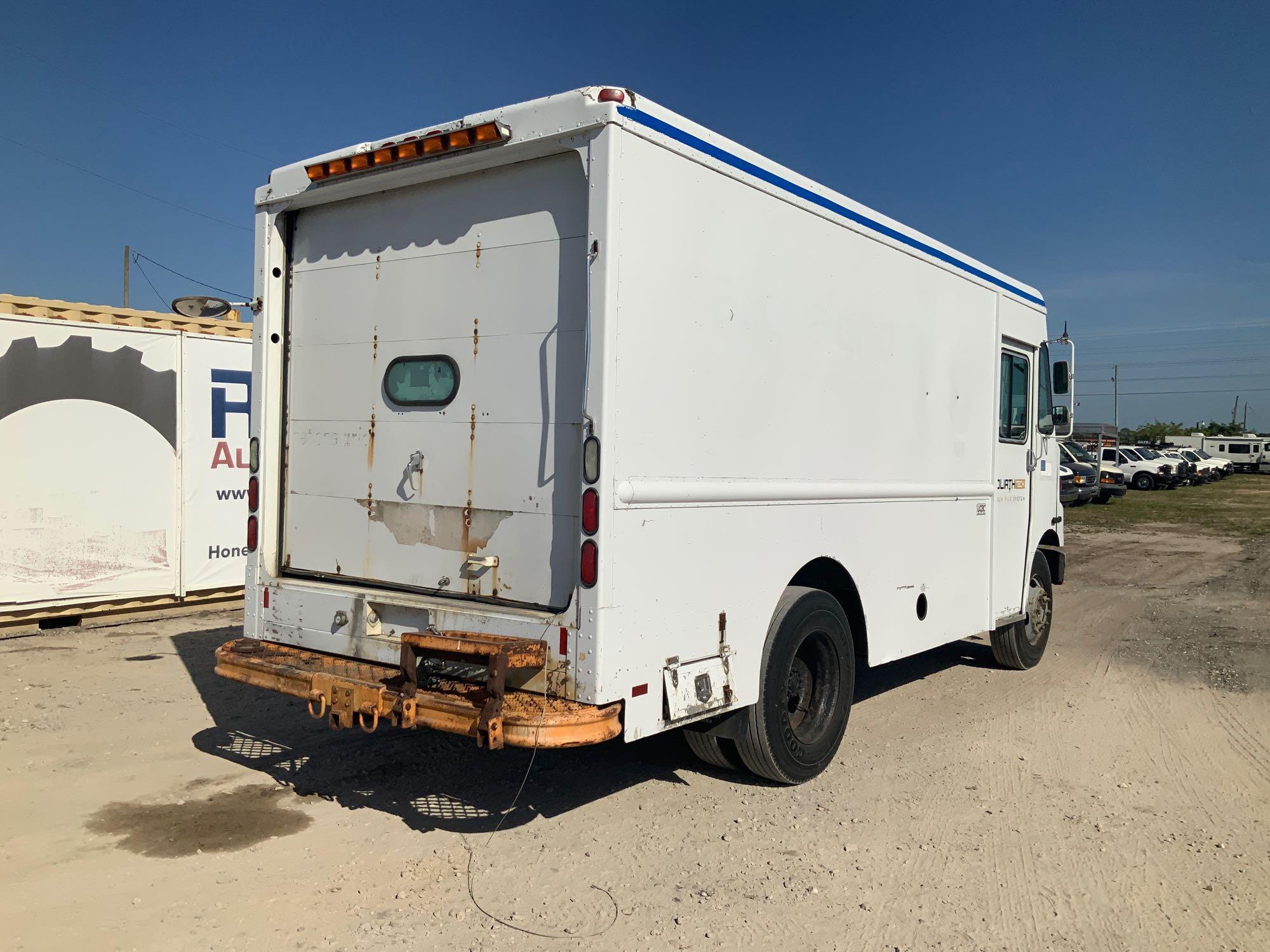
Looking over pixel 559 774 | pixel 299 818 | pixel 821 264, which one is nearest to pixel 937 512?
→ pixel 821 264

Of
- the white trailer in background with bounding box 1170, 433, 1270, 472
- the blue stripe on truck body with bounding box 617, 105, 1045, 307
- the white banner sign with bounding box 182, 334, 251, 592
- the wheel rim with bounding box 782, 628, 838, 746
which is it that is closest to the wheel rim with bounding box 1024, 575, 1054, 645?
the blue stripe on truck body with bounding box 617, 105, 1045, 307

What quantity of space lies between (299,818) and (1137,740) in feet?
16.9

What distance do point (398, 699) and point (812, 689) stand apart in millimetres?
2426

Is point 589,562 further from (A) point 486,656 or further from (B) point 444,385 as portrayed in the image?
(B) point 444,385

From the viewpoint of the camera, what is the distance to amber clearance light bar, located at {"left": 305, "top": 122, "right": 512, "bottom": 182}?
4258 mm

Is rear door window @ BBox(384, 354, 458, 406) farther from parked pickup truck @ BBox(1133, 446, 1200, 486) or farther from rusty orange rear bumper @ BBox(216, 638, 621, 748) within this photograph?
parked pickup truck @ BBox(1133, 446, 1200, 486)

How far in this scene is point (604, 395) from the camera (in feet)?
12.9

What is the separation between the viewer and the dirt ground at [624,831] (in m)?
3.73

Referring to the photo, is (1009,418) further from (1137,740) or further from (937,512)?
(1137,740)

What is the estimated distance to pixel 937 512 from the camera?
640cm

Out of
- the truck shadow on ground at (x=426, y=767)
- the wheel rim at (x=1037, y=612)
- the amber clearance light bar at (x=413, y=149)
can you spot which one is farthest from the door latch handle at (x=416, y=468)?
the wheel rim at (x=1037, y=612)

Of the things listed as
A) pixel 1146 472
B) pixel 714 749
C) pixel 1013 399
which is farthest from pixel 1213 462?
pixel 714 749

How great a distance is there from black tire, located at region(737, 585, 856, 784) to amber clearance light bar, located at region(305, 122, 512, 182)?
2.66m

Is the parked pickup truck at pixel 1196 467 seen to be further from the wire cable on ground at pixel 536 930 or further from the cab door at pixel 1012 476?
the wire cable on ground at pixel 536 930
